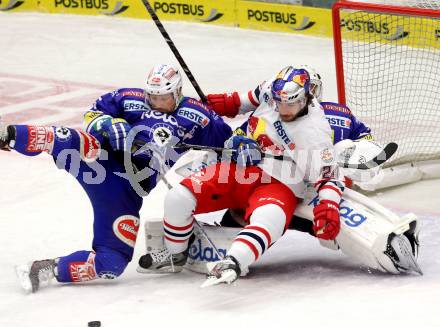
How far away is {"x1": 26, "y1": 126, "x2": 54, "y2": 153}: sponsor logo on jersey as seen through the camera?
4418 mm

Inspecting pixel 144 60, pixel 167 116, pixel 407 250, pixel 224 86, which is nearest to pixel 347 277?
pixel 407 250

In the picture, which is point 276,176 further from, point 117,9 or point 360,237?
point 117,9

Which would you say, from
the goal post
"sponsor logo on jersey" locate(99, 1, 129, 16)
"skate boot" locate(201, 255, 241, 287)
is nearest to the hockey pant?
"skate boot" locate(201, 255, 241, 287)

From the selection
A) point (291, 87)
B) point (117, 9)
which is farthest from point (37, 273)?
point (117, 9)

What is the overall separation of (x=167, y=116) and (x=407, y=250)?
124 centimetres

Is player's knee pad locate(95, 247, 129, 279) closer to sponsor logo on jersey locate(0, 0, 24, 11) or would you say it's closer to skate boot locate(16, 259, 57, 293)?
A: skate boot locate(16, 259, 57, 293)

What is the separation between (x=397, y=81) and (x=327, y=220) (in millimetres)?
2311

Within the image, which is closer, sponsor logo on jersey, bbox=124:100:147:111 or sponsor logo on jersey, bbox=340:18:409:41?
sponsor logo on jersey, bbox=124:100:147:111

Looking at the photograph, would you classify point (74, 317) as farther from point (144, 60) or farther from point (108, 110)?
point (144, 60)

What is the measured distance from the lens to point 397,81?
6434 mm

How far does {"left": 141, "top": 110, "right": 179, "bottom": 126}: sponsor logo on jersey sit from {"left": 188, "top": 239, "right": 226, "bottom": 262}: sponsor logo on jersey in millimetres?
556

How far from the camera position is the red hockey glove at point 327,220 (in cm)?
434

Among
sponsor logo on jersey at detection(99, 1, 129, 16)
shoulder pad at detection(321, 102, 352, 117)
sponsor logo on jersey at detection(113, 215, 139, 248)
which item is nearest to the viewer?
sponsor logo on jersey at detection(113, 215, 139, 248)

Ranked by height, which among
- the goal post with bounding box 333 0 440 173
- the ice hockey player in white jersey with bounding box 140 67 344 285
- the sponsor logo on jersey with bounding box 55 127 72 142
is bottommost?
the goal post with bounding box 333 0 440 173
